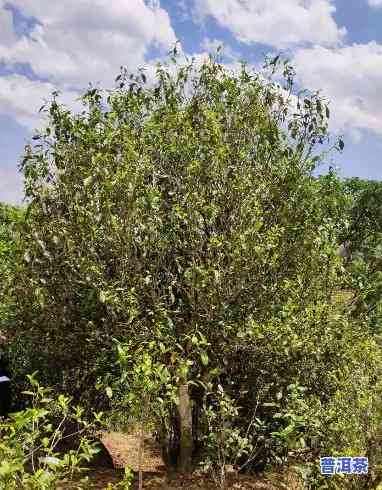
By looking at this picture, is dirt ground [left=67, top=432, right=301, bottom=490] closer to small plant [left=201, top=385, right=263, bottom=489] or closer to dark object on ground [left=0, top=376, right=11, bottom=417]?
small plant [left=201, top=385, right=263, bottom=489]

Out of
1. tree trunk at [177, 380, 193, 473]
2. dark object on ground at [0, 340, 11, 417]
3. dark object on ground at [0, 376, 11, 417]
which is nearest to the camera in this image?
tree trunk at [177, 380, 193, 473]

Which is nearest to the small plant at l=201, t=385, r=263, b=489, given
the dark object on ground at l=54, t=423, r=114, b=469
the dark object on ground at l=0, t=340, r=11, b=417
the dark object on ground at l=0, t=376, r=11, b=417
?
the dark object on ground at l=54, t=423, r=114, b=469

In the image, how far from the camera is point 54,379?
785cm

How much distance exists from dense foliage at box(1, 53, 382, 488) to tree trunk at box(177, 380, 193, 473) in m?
0.02

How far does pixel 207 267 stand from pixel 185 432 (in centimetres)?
249

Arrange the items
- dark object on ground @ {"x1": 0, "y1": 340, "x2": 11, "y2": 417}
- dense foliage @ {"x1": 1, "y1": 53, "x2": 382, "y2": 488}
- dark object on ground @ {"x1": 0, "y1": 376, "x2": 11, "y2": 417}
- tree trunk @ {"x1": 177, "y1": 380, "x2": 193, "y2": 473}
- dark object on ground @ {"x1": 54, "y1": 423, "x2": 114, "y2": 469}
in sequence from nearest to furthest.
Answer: dense foliage @ {"x1": 1, "y1": 53, "x2": 382, "y2": 488}
tree trunk @ {"x1": 177, "y1": 380, "x2": 193, "y2": 473}
dark object on ground @ {"x1": 54, "y1": 423, "x2": 114, "y2": 469}
dark object on ground @ {"x1": 0, "y1": 340, "x2": 11, "y2": 417}
dark object on ground @ {"x1": 0, "y1": 376, "x2": 11, "y2": 417}

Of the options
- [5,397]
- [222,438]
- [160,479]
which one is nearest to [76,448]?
[160,479]

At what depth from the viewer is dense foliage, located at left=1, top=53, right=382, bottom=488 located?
5.72 metres

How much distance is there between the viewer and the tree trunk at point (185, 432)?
682 centimetres

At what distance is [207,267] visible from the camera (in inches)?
235

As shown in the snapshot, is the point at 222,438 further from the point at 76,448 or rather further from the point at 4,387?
the point at 4,387

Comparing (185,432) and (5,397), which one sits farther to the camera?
(5,397)

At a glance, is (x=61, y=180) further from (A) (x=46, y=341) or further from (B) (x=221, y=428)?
(B) (x=221, y=428)

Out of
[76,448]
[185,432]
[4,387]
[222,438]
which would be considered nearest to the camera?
[222,438]
